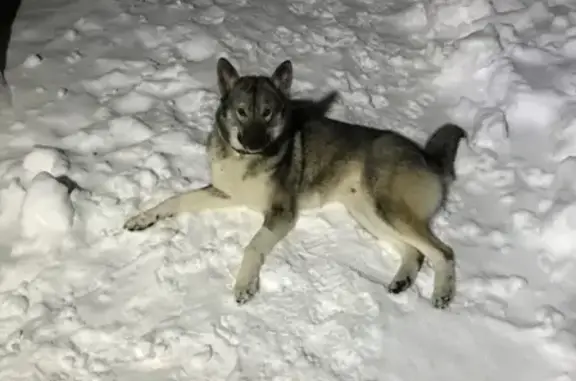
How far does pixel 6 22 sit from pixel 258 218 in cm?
208

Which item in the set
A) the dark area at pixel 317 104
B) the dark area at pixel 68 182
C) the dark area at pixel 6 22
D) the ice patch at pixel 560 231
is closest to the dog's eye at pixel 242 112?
the dark area at pixel 317 104

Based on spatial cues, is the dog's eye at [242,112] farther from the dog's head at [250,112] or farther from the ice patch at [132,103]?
the ice patch at [132,103]

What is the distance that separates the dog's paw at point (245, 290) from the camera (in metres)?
2.72

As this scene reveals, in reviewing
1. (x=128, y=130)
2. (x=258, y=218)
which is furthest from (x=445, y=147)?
(x=128, y=130)

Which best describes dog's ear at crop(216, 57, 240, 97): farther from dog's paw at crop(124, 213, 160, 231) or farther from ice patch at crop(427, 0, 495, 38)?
ice patch at crop(427, 0, 495, 38)

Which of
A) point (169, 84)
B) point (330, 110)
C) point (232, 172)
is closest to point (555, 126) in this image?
point (330, 110)

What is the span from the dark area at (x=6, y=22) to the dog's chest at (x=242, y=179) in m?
1.58

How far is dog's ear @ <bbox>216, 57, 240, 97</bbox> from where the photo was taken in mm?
2908

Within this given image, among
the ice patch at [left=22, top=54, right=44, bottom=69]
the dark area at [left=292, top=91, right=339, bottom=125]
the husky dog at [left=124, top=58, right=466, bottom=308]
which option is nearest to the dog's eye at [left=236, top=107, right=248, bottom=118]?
the husky dog at [left=124, top=58, right=466, bottom=308]

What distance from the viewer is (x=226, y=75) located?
2.92 m

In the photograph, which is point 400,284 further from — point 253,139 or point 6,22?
point 6,22

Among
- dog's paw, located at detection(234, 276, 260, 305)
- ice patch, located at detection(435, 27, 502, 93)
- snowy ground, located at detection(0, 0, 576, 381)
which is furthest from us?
ice patch, located at detection(435, 27, 502, 93)

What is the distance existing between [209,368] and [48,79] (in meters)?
1.96

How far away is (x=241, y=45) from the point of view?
4.00 meters
